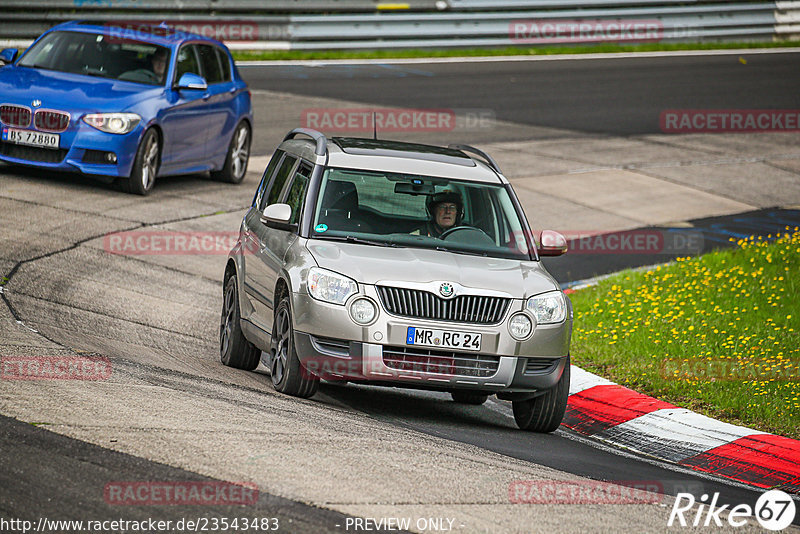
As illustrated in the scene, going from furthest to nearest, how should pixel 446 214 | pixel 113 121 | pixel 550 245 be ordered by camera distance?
pixel 113 121 → pixel 446 214 → pixel 550 245

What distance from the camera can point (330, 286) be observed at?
7980mm

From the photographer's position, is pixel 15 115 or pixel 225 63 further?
pixel 225 63

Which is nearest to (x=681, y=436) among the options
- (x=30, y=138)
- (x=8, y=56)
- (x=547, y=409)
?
(x=547, y=409)

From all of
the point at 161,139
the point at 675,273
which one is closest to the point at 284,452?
the point at 675,273

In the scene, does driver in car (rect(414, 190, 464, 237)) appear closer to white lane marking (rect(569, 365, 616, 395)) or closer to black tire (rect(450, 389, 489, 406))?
black tire (rect(450, 389, 489, 406))

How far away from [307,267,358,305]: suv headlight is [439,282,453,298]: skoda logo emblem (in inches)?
20.8

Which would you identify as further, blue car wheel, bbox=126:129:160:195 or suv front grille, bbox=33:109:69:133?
blue car wheel, bbox=126:129:160:195

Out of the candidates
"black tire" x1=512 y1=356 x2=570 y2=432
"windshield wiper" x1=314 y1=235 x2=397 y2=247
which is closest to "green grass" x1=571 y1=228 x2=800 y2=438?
"black tire" x1=512 y1=356 x2=570 y2=432

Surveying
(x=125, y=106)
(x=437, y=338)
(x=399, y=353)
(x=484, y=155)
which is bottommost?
(x=399, y=353)

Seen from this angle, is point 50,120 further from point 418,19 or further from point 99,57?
point 418,19

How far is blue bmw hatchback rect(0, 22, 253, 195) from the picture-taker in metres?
14.2

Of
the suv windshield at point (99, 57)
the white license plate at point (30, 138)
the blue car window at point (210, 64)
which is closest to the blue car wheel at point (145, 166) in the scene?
the suv windshield at point (99, 57)

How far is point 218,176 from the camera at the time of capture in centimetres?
1714

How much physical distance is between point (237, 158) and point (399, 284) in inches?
379
